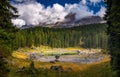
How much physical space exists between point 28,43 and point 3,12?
558 ft

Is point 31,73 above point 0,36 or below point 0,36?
below

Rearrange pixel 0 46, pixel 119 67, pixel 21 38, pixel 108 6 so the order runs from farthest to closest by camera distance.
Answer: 1. pixel 21 38
2. pixel 108 6
3. pixel 119 67
4. pixel 0 46

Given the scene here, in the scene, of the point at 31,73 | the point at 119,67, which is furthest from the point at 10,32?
the point at 31,73

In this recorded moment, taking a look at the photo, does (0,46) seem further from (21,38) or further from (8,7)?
(21,38)

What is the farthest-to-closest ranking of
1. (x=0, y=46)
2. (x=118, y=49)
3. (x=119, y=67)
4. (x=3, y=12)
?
(x=119, y=67) → (x=118, y=49) → (x=3, y=12) → (x=0, y=46)

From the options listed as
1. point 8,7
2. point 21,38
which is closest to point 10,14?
point 8,7

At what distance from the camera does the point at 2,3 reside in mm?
20844

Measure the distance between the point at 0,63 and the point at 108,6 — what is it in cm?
1756

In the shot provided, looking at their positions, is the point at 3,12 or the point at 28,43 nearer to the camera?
the point at 3,12

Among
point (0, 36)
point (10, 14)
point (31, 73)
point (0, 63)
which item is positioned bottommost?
point (31, 73)

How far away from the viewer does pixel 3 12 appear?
21.0m

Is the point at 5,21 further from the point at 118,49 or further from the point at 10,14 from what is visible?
A: the point at 118,49

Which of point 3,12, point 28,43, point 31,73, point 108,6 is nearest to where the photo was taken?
point 3,12

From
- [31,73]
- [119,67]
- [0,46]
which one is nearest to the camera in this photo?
[0,46]
